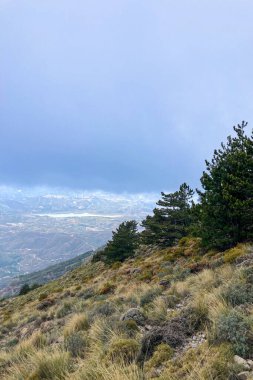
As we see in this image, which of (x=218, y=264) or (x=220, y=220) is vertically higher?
(x=220, y=220)

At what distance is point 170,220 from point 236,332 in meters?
30.9

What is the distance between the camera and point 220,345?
509 cm

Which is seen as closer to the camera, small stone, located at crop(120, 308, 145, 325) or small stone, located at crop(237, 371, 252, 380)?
small stone, located at crop(237, 371, 252, 380)

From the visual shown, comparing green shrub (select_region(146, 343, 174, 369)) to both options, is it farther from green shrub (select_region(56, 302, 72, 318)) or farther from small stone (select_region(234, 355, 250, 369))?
green shrub (select_region(56, 302, 72, 318))

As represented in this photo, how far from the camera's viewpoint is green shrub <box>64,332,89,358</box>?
279 inches

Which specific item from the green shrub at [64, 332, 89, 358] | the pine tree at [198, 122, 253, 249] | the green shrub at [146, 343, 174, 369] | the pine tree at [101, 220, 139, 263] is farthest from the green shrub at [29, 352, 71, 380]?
the pine tree at [101, 220, 139, 263]

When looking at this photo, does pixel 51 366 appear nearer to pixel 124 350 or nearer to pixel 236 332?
pixel 124 350

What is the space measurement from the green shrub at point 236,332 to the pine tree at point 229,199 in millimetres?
11244

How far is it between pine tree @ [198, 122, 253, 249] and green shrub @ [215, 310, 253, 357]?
11244mm

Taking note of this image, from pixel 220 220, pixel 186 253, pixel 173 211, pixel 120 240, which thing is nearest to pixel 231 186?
pixel 220 220

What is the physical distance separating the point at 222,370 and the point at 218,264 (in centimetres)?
937

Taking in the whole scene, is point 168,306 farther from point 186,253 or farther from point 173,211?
point 173,211

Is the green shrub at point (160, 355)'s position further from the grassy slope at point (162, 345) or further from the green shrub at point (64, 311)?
the green shrub at point (64, 311)

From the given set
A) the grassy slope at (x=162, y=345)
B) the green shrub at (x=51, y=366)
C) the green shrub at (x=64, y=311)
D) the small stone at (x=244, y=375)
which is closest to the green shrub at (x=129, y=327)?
the grassy slope at (x=162, y=345)
